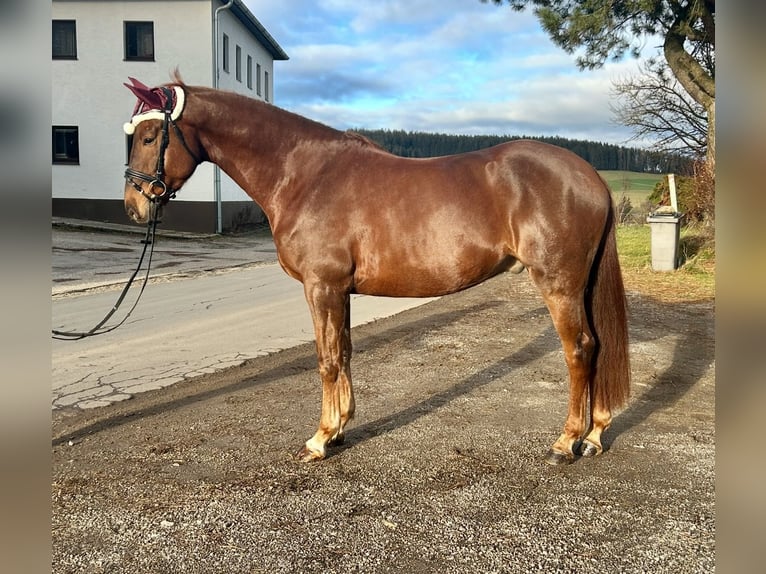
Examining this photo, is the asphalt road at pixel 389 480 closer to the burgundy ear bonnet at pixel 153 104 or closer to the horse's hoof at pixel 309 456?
the horse's hoof at pixel 309 456

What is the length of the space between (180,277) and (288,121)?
844 cm

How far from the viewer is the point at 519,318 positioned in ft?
26.2

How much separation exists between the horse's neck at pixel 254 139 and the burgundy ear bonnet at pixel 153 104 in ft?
0.64

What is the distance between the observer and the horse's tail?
11.3 ft

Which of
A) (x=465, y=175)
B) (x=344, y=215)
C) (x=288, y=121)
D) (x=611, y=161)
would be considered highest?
(x=611, y=161)

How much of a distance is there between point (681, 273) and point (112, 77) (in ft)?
67.3

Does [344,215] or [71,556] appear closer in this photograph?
[71,556]

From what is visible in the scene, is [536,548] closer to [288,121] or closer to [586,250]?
[586,250]

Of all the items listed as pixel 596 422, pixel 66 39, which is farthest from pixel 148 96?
pixel 66 39

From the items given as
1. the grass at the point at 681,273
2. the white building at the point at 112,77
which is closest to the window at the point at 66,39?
the white building at the point at 112,77

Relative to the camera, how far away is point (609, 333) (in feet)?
11.4

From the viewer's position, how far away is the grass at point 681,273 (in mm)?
9656

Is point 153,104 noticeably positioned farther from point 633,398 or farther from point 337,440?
point 633,398
